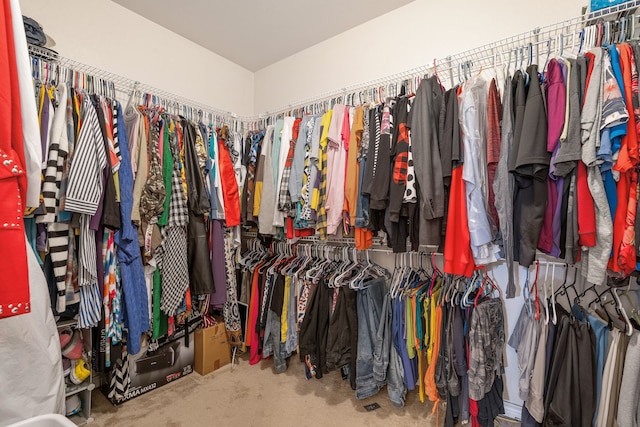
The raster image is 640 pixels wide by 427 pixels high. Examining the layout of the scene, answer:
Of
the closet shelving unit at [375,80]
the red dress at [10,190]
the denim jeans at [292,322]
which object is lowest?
the denim jeans at [292,322]

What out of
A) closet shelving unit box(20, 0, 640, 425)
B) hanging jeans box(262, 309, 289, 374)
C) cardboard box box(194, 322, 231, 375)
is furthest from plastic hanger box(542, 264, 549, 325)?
cardboard box box(194, 322, 231, 375)

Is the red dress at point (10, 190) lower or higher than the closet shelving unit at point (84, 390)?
higher

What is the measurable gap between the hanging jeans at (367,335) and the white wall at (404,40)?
1.66m

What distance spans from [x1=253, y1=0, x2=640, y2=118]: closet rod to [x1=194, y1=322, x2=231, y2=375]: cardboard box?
199 cm

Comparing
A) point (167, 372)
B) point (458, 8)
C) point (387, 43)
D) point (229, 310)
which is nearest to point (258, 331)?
point (229, 310)

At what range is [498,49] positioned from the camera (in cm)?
184

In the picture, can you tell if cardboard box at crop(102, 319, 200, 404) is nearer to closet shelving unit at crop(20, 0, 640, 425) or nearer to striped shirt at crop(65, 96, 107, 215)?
closet shelving unit at crop(20, 0, 640, 425)

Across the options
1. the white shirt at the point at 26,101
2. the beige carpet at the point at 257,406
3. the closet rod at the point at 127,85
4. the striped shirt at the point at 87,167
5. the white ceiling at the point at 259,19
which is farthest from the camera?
the white ceiling at the point at 259,19

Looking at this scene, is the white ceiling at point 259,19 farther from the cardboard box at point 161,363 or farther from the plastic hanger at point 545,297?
the cardboard box at point 161,363

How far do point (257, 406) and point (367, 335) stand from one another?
0.86 meters

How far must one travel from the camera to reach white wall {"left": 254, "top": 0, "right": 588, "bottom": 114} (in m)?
1.78

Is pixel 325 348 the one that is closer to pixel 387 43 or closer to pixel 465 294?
pixel 465 294

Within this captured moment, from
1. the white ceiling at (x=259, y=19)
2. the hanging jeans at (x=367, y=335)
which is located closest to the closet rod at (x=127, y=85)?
the white ceiling at (x=259, y=19)

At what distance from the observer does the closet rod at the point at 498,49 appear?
1.40m
